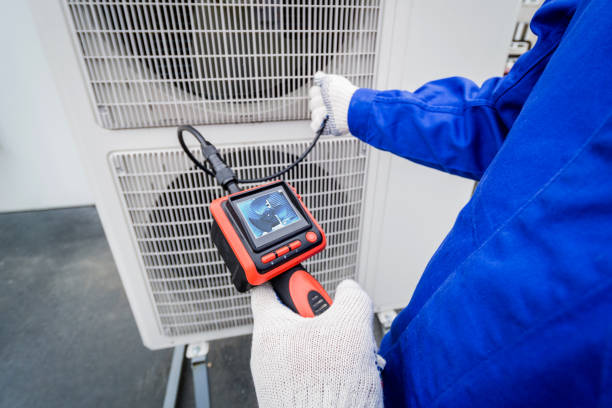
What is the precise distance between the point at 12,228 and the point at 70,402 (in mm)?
1472

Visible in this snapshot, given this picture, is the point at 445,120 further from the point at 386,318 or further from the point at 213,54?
the point at 386,318

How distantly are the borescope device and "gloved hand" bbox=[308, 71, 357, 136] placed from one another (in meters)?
0.18

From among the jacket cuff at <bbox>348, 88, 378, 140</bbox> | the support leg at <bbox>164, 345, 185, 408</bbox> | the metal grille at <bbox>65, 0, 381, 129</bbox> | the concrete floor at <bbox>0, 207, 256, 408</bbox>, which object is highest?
the metal grille at <bbox>65, 0, 381, 129</bbox>

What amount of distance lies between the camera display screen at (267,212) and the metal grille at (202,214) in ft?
0.53

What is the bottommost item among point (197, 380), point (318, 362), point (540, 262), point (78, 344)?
point (78, 344)

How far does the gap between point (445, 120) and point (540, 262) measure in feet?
1.17

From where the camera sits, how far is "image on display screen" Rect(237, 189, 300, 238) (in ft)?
1.89

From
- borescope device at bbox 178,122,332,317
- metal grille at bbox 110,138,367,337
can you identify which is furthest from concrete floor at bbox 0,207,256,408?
borescope device at bbox 178,122,332,317

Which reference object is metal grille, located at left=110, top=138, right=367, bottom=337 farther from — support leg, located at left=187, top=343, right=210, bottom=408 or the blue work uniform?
the blue work uniform

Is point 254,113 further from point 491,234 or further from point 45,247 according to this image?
point 45,247

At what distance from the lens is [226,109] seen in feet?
2.21

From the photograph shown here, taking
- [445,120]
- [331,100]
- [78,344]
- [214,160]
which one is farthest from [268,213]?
[78,344]

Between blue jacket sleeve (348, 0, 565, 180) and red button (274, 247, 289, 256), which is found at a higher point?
blue jacket sleeve (348, 0, 565, 180)

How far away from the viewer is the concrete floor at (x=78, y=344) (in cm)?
123
